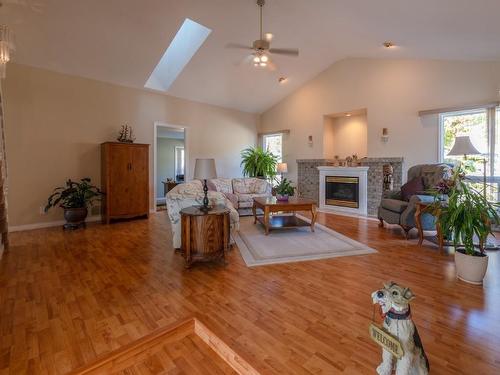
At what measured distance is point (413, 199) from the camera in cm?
373

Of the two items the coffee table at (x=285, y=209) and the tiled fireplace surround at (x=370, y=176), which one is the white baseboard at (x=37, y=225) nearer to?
the coffee table at (x=285, y=209)

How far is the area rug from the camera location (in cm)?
317

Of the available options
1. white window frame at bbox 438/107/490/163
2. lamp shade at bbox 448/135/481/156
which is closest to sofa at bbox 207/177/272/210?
lamp shade at bbox 448/135/481/156

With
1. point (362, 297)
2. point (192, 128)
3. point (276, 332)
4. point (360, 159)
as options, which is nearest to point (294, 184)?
point (360, 159)

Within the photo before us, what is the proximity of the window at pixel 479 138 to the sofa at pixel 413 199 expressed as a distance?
2.27ft

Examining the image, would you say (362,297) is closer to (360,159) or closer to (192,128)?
(360,159)

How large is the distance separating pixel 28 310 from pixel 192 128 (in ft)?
17.8

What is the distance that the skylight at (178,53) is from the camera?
15.5 feet

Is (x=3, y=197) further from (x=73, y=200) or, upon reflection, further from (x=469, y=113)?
(x=469, y=113)

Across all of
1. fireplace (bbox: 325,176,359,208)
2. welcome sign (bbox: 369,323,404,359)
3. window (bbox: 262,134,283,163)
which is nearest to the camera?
welcome sign (bbox: 369,323,404,359)

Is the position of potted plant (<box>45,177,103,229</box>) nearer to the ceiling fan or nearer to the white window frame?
the ceiling fan

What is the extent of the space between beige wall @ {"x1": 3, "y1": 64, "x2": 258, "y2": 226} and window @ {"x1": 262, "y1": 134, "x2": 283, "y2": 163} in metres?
3.15

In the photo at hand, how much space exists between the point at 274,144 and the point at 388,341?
282 inches

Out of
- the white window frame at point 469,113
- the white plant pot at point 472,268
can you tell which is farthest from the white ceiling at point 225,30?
the white plant pot at point 472,268
